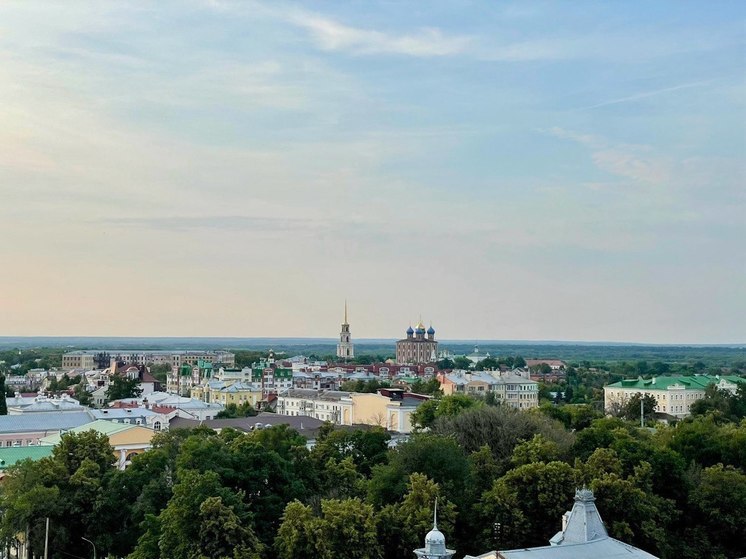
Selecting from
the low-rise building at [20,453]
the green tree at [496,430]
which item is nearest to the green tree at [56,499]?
the low-rise building at [20,453]

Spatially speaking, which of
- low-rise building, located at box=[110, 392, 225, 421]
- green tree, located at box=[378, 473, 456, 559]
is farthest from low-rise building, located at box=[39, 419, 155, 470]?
green tree, located at box=[378, 473, 456, 559]

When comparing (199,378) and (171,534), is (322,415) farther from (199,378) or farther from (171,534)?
(171,534)

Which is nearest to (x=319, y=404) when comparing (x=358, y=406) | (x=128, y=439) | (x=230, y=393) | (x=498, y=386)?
(x=358, y=406)

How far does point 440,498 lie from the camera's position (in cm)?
3469

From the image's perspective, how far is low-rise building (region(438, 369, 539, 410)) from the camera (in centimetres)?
10631

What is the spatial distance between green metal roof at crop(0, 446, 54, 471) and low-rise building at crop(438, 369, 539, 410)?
5514 cm

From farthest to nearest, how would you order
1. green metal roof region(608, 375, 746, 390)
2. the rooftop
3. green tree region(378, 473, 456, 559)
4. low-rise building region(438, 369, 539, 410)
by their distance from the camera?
green metal roof region(608, 375, 746, 390)
low-rise building region(438, 369, 539, 410)
the rooftop
green tree region(378, 473, 456, 559)

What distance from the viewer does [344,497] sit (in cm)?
3844

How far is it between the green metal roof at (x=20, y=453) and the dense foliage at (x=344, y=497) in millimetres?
12274

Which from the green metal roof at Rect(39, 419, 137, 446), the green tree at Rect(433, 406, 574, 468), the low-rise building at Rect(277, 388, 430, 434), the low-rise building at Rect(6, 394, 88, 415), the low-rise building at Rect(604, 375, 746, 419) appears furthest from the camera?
the low-rise building at Rect(604, 375, 746, 419)

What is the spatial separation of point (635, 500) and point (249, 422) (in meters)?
39.3

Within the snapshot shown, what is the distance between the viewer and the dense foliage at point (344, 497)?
1264 inches

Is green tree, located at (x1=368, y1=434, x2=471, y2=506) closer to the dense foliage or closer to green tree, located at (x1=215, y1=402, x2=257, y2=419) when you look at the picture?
the dense foliage

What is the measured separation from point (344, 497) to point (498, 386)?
73.8m
